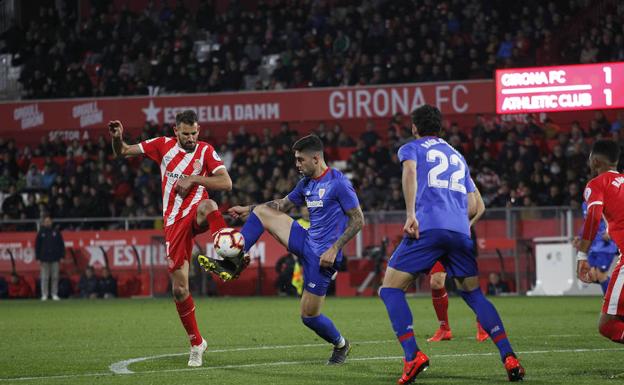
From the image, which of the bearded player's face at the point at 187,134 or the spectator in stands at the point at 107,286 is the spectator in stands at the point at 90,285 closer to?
the spectator in stands at the point at 107,286

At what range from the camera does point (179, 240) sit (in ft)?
35.5

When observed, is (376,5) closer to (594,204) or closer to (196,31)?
(196,31)

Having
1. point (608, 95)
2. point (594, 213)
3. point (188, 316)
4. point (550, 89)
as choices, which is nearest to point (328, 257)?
point (188, 316)

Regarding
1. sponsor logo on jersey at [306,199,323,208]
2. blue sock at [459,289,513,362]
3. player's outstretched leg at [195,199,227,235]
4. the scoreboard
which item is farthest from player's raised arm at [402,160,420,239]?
the scoreboard

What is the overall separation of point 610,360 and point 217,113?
24969 millimetres

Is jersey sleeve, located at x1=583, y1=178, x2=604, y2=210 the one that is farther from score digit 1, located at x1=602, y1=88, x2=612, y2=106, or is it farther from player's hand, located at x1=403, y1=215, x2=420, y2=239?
score digit 1, located at x1=602, y1=88, x2=612, y2=106

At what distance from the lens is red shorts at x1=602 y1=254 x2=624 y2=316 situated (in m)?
8.73

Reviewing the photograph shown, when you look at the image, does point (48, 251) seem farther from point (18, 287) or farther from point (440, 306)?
point (440, 306)

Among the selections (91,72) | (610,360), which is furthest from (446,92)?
(610,360)

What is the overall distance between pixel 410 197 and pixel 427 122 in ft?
2.39

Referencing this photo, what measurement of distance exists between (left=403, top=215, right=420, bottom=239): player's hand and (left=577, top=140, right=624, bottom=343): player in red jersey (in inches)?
58.2

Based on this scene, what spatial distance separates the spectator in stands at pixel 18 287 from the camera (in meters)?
29.7

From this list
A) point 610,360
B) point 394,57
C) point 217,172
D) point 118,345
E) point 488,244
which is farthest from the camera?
point 394,57

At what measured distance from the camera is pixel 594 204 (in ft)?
29.3
